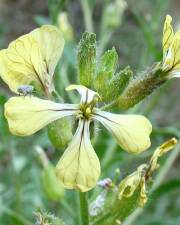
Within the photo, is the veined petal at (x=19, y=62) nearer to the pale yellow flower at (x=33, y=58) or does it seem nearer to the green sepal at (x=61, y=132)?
the pale yellow flower at (x=33, y=58)

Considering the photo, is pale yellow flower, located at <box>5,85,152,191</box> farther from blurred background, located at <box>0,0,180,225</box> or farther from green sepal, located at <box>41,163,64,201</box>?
green sepal, located at <box>41,163,64,201</box>

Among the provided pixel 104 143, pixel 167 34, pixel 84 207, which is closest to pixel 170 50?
pixel 167 34

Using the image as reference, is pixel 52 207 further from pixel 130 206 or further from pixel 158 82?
pixel 158 82

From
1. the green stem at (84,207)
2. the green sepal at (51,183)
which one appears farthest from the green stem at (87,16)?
the green stem at (84,207)

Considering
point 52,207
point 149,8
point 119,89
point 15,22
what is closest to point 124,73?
point 119,89

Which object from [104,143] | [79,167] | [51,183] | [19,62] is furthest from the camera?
[104,143]

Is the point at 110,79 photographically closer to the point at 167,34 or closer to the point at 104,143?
the point at 167,34
